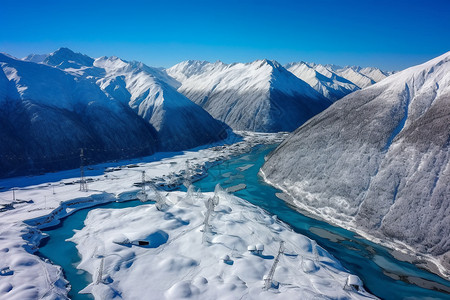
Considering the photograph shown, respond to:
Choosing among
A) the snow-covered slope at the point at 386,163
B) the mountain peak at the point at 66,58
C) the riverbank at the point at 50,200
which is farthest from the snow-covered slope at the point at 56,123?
the mountain peak at the point at 66,58

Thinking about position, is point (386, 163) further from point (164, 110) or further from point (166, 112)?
point (164, 110)

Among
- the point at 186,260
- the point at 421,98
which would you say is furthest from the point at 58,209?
the point at 421,98

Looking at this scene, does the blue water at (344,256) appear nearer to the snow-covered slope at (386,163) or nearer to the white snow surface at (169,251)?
the white snow surface at (169,251)

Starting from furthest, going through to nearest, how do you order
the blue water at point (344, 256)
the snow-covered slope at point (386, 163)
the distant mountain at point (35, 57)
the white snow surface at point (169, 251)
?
1. the distant mountain at point (35, 57)
2. the snow-covered slope at point (386, 163)
3. the blue water at point (344, 256)
4. the white snow surface at point (169, 251)

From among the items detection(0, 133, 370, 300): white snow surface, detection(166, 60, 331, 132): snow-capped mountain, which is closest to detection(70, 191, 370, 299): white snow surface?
detection(0, 133, 370, 300): white snow surface

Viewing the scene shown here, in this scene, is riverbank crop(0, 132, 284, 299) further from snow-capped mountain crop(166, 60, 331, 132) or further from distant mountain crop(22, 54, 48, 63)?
distant mountain crop(22, 54, 48, 63)

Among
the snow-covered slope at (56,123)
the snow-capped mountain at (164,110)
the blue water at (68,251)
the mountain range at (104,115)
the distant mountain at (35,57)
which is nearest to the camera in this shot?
the blue water at (68,251)
